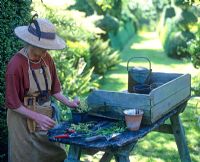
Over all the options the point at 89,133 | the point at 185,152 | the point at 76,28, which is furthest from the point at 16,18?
the point at 76,28

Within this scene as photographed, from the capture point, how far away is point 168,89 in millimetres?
4023

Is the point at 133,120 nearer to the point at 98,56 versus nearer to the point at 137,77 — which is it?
the point at 137,77

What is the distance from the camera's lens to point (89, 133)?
11.0ft

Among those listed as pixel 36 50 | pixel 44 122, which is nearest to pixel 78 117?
pixel 44 122

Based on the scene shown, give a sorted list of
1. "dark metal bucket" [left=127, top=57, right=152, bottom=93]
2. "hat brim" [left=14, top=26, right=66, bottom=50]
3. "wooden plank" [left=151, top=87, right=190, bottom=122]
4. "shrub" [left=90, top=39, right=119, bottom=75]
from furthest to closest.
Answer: "shrub" [left=90, top=39, right=119, bottom=75]
"dark metal bucket" [left=127, top=57, right=152, bottom=93]
"wooden plank" [left=151, top=87, right=190, bottom=122]
"hat brim" [left=14, top=26, right=66, bottom=50]

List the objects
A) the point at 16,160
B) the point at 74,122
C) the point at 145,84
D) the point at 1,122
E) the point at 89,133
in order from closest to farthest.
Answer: the point at 89,133 < the point at 74,122 < the point at 16,160 < the point at 145,84 < the point at 1,122

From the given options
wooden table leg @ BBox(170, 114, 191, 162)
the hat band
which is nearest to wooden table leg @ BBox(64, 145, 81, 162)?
the hat band

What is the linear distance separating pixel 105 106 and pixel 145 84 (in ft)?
2.46

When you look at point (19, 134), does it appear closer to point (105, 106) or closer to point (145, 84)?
point (105, 106)

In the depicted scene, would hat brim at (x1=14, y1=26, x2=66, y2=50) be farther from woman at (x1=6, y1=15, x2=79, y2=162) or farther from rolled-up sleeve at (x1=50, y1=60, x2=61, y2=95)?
rolled-up sleeve at (x1=50, y1=60, x2=61, y2=95)

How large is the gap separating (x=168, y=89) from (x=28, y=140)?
4.90 ft

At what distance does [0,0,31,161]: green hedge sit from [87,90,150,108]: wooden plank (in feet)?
4.28

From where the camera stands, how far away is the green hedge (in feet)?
14.8

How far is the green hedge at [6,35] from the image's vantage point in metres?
4.51
